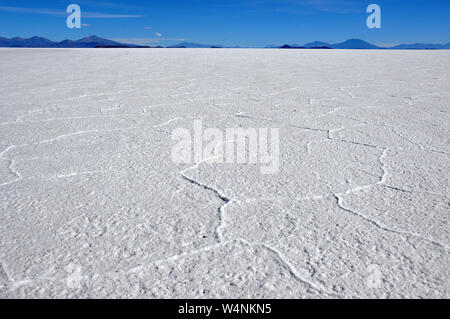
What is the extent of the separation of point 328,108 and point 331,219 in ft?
5.63

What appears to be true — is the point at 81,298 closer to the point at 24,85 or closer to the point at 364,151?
the point at 364,151

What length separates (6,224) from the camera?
100cm

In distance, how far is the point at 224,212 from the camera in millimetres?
1061

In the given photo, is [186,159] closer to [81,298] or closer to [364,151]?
[364,151]

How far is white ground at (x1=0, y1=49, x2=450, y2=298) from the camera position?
0.77 metres

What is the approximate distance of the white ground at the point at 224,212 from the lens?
0.77m

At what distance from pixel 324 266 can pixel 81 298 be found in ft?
1.54

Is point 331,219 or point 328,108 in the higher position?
point 328,108
